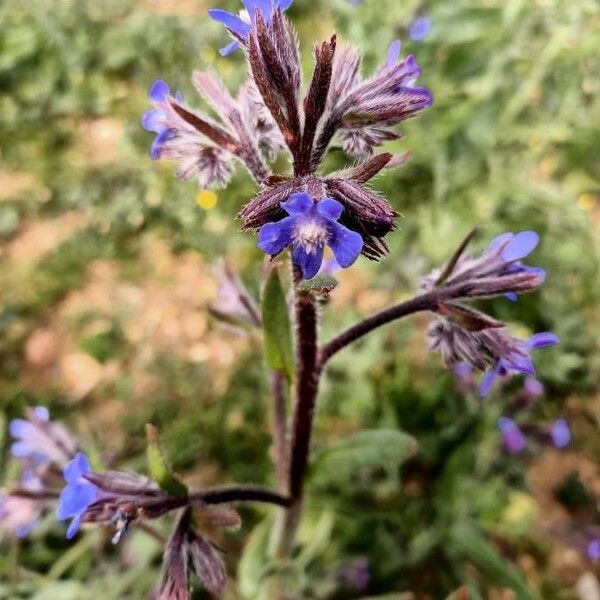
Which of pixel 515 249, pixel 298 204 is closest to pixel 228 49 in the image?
pixel 298 204

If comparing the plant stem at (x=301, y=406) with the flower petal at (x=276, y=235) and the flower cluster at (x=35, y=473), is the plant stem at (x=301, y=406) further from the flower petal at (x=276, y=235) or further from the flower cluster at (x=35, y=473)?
the flower cluster at (x=35, y=473)

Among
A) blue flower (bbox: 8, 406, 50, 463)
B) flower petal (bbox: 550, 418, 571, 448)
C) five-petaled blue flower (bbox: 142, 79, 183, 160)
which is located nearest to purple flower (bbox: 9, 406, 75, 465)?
blue flower (bbox: 8, 406, 50, 463)

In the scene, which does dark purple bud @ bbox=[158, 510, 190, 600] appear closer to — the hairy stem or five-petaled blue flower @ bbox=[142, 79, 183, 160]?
the hairy stem

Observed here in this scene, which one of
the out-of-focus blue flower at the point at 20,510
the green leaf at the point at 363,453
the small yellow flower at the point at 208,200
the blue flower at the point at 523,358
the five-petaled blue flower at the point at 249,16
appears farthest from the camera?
A: the small yellow flower at the point at 208,200

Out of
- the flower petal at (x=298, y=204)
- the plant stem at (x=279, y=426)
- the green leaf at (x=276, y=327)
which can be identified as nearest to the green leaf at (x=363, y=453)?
the plant stem at (x=279, y=426)

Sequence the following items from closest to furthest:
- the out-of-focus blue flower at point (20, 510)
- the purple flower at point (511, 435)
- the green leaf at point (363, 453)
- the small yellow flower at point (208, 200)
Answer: the green leaf at point (363, 453)
the out-of-focus blue flower at point (20, 510)
the purple flower at point (511, 435)
the small yellow flower at point (208, 200)

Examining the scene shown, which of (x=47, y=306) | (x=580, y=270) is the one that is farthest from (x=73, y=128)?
(x=580, y=270)
